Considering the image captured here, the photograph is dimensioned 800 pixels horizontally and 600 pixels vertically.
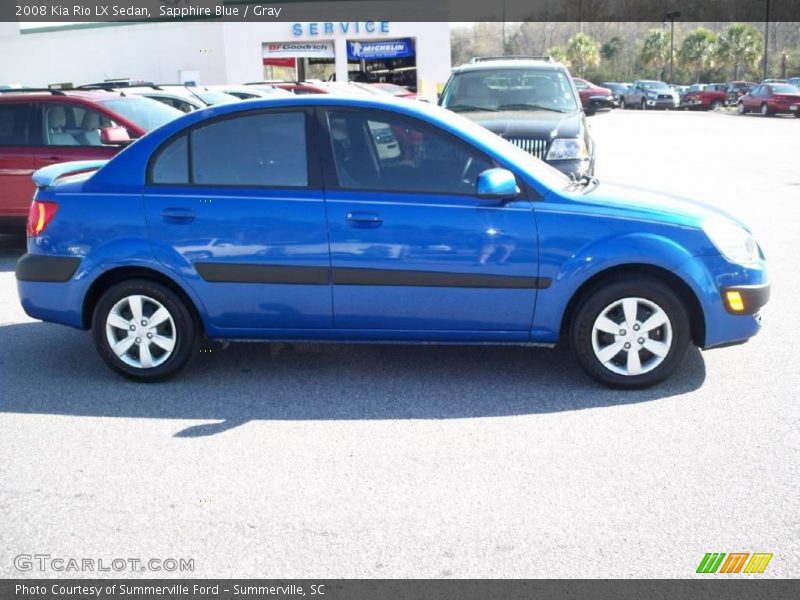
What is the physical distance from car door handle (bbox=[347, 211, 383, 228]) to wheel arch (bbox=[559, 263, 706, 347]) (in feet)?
3.89

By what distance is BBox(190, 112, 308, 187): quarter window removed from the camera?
17.5 feet

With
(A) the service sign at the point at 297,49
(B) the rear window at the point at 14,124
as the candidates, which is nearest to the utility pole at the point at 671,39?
(A) the service sign at the point at 297,49

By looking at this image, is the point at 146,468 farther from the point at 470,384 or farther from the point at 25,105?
the point at 25,105

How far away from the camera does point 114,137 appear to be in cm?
876

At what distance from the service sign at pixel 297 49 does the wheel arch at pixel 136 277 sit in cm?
3434

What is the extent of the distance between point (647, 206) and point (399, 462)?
214 centimetres

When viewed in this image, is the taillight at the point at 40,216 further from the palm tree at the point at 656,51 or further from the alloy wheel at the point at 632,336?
the palm tree at the point at 656,51

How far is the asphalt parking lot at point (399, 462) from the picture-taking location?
140 inches

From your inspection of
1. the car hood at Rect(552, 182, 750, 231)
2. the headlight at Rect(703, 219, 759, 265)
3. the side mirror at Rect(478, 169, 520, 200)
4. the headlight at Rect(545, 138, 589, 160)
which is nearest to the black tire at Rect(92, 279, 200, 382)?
the side mirror at Rect(478, 169, 520, 200)

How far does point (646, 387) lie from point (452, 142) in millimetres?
1794
